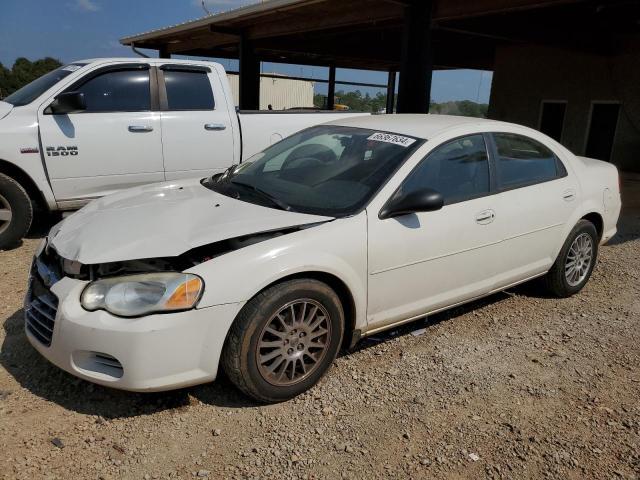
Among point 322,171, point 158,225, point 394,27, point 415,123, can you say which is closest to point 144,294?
point 158,225

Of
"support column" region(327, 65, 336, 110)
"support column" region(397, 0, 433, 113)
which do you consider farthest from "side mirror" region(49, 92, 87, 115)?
"support column" region(327, 65, 336, 110)

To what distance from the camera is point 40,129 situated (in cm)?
550

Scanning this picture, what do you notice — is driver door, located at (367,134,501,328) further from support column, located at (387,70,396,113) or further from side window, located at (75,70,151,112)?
support column, located at (387,70,396,113)

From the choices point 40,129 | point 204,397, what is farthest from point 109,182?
point 204,397

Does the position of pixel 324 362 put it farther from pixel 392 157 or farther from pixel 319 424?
pixel 392 157

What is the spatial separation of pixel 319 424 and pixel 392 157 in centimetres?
173

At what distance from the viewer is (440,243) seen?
354 centimetres

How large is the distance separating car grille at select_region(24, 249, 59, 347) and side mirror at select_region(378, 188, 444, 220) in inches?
74.6

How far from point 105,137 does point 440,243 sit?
3.98 metres

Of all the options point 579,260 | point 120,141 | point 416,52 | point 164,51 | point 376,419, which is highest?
point 164,51

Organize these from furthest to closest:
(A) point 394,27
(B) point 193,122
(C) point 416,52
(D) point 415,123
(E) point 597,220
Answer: (A) point 394,27 → (C) point 416,52 → (B) point 193,122 → (E) point 597,220 → (D) point 415,123

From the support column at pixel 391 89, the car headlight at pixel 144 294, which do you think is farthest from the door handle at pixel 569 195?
the support column at pixel 391 89

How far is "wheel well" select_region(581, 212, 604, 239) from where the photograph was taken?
4.85 m

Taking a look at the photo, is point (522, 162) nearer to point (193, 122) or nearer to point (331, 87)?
point (193, 122)
